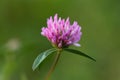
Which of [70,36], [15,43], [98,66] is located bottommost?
[98,66]

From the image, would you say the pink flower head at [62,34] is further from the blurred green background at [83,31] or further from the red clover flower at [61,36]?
the blurred green background at [83,31]

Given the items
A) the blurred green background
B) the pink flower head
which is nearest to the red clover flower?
the pink flower head

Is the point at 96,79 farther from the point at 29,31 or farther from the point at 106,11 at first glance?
the point at 106,11

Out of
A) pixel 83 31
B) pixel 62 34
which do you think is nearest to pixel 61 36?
pixel 62 34

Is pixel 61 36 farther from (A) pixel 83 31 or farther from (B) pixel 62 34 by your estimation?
(A) pixel 83 31

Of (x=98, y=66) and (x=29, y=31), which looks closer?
(x=98, y=66)

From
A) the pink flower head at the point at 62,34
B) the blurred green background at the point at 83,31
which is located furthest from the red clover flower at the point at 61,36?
the blurred green background at the point at 83,31

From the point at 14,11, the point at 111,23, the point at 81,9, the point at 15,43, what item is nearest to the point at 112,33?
the point at 111,23

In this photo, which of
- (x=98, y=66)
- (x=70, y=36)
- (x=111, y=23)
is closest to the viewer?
(x=70, y=36)

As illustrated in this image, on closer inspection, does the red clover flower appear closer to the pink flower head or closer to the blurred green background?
the pink flower head
